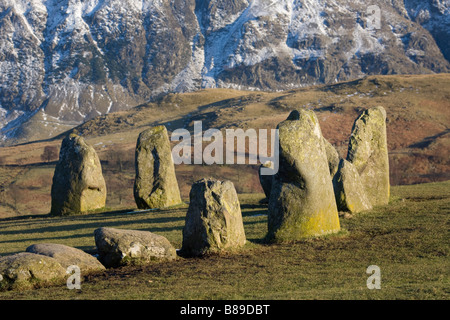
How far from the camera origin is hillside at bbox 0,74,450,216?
54422 mm

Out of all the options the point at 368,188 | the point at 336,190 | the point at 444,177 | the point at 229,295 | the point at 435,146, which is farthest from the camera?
the point at 435,146

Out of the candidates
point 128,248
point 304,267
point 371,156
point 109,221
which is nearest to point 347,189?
point 371,156

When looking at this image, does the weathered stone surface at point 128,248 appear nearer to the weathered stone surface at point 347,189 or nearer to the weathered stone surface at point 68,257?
the weathered stone surface at point 68,257

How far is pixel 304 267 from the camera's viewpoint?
13.6 meters

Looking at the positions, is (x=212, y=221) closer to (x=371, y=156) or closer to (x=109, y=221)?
(x=371, y=156)

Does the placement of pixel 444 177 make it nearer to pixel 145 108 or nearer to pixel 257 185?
pixel 257 185

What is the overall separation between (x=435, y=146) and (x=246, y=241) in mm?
50833

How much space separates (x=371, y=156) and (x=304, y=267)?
11266mm

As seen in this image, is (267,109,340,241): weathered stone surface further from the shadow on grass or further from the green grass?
the shadow on grass

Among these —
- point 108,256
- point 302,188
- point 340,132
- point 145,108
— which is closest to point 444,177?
point 340,132

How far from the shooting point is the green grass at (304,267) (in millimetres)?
11070
